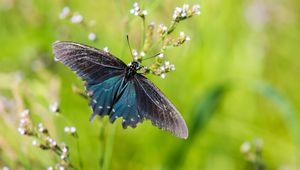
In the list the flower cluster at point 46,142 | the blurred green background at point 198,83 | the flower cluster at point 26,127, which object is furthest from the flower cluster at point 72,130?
the blurred green background at point 198,83

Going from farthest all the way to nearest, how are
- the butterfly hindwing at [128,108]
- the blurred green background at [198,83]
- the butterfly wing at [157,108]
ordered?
the blurred green background at [198,83], the butterfly hindwing at [128,108], the butterfly wing at [157,108]

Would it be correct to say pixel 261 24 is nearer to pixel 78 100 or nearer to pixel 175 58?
pixel 175 58

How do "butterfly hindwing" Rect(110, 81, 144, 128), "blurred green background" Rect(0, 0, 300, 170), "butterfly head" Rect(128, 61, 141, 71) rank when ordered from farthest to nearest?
"blurred green background" Rect(0, 0, 300, 170) → "butterfly head" Rect(128, 61, 141, 71) → "butterfly hindwing" Rect(110, 81, 144, 128)

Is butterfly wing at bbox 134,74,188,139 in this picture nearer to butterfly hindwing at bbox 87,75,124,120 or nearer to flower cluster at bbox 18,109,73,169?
butterfly hindwing at bbox 87,75,124,120

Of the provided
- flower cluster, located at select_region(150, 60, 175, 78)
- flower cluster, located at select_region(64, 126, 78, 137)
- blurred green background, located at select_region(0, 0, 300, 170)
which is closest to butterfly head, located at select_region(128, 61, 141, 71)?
flower cluster, located at select_region(150, 60, 175, 78)

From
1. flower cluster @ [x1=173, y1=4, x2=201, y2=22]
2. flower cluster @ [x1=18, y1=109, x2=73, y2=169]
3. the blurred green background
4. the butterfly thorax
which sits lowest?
flower cluster @ [x1=18, y1=109, x2=73, y2=169]

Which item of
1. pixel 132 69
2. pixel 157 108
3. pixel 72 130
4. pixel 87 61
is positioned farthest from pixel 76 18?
pixel 157 108

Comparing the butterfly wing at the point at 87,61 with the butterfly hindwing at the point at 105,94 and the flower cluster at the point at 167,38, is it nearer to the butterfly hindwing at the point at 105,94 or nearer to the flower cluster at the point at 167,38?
the butterfly hindwing at the point at 105,94
